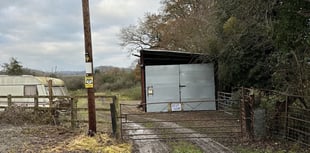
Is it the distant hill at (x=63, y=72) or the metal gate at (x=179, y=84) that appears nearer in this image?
the metal gate at (x=179, y=84)

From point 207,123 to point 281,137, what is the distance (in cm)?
404

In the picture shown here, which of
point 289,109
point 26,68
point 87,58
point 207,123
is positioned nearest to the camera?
point 289,109

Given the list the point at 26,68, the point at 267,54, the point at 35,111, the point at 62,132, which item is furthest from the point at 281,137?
the point at 26,68

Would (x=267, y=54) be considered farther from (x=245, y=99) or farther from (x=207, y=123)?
(x=245, y=99)

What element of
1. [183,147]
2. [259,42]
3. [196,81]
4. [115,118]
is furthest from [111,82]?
[183,147]

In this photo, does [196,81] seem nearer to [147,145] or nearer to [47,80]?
[47,80]

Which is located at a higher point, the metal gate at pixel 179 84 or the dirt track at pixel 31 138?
the metal gate at pixel 179 84

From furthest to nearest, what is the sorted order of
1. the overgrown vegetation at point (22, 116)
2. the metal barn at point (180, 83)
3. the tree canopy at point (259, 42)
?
the metal barn at point (180, 83) < the overgrown vegetation at point (22, 116) < the tree canopy at point (259, 42)

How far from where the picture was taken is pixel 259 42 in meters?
12.6

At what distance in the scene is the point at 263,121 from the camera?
369 inches

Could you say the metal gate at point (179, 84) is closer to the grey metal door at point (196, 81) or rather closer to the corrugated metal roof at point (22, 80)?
the grey metal door at point (196, 81)

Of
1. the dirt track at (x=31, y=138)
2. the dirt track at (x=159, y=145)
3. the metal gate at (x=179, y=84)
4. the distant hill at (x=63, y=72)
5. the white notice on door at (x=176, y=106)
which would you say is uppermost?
the distant hill at (x=63, y=72)

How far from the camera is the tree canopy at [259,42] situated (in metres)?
7.38

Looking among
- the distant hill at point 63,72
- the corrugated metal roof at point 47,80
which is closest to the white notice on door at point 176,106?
the corrugated metal roof at point 47,80
